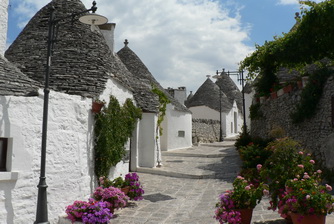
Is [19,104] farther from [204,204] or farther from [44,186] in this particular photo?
[204,204]

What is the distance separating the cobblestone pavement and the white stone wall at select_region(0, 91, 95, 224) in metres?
1.21

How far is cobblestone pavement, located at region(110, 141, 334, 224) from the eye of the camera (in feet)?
20.4

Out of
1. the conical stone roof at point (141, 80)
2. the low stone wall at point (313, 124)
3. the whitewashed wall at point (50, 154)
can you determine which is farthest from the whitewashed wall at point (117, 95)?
the low stone wall at point (313, 124)

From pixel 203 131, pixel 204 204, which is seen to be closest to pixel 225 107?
pixel 203 131

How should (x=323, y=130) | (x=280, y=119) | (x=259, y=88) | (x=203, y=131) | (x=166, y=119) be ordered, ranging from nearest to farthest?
(x=323, y=130)
(x=280, y=119)
(x=259, y=88)
(x=166, y=119)
(x=203, y=131)

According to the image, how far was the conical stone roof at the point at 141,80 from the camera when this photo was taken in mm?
12594

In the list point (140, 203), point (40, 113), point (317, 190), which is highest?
point (40, 113)

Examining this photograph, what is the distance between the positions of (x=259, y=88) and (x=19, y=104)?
11.8 meters

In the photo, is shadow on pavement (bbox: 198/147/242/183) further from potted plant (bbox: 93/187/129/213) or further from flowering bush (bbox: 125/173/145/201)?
potted plant (bbox: 93/187/129/213)

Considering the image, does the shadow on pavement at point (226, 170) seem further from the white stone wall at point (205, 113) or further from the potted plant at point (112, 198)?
the white stone wall at point (205, 113)

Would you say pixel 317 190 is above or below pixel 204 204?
above

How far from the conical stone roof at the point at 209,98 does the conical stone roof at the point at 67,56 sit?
21073 millimetres

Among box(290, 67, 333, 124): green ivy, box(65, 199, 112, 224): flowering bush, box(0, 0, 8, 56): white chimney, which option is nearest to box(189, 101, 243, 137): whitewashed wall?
box(290, 67, 333, 124): green ivy

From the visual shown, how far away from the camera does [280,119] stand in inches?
476
